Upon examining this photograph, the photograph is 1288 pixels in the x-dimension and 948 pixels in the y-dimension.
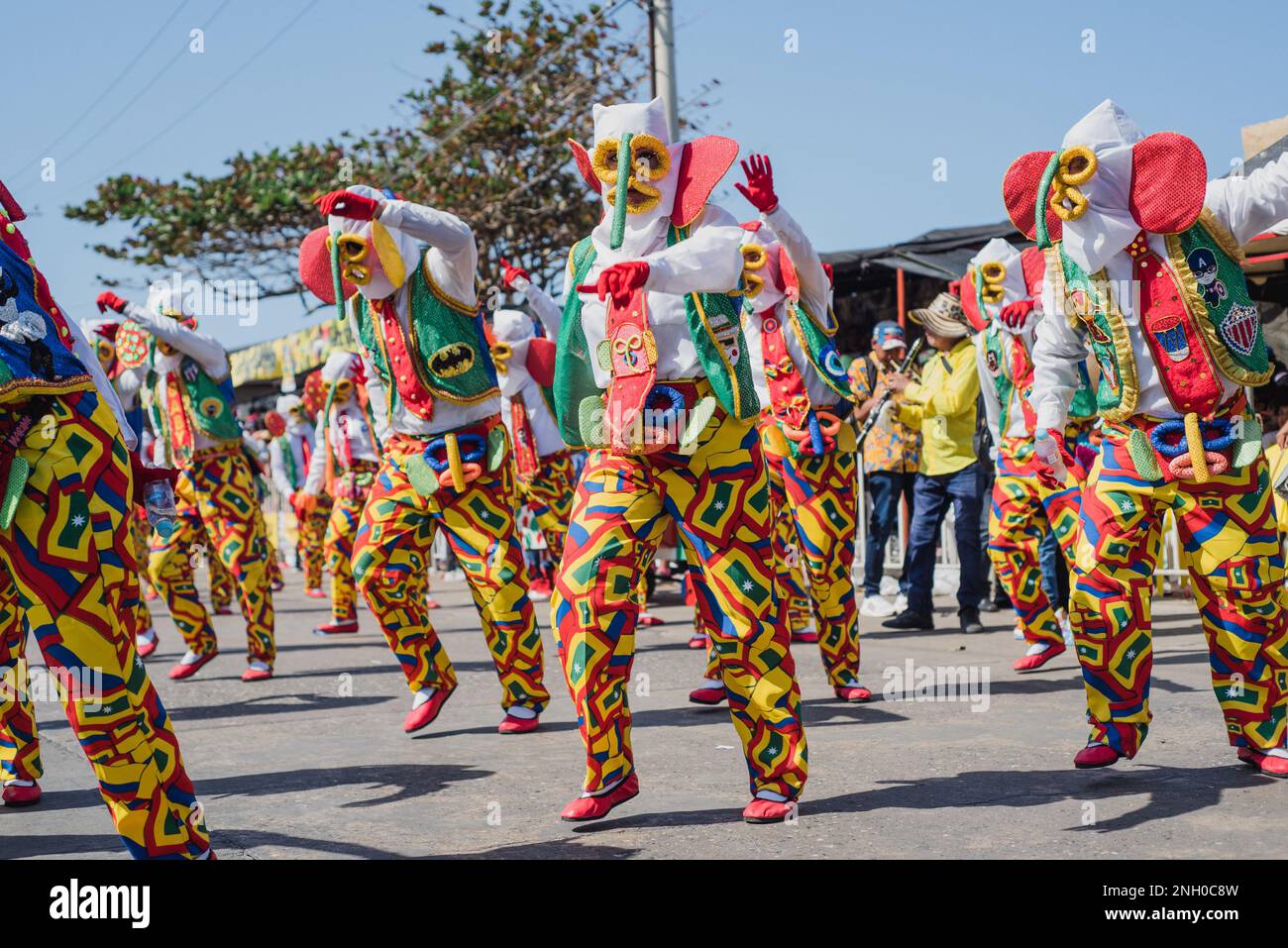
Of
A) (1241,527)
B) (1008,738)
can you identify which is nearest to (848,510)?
(1008,738)

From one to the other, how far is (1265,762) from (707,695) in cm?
275

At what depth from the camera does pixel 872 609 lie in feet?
36.5

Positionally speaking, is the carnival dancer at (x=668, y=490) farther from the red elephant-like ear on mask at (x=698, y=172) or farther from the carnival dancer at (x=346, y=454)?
the carnival dancer at (x=346, y=454)

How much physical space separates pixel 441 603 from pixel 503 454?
732 centimetres

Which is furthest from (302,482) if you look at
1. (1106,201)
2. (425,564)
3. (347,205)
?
(1106,201)

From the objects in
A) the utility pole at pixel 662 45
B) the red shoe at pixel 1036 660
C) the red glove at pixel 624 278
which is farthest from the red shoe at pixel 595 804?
the utility pole at pixel 662 45

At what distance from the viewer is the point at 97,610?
12.0ft

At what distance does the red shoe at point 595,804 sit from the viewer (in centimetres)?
460

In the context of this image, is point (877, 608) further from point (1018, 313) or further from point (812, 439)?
point (812, 439)

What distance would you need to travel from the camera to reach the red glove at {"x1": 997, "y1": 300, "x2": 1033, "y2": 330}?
7.48 m

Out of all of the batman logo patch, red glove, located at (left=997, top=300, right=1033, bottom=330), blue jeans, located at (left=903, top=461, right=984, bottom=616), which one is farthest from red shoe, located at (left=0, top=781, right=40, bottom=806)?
blue jeans, located at (left=903, top=461, right=984, bottom=616)

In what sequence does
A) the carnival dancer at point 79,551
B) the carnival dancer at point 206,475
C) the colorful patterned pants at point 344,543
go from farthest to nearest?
the colorful patterned pants at point 344,543
the carnival dancer at point 206,475
the carnival dancer at point 79,551

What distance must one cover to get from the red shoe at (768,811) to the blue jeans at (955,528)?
5244 millimetres
